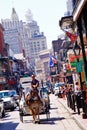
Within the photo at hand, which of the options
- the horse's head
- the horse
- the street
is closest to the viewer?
the street

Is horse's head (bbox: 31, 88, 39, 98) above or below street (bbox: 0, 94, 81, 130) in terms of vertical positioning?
above

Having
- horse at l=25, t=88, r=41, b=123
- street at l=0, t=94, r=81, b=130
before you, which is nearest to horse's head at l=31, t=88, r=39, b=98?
horse at l=25, t=88, r=41, b=123

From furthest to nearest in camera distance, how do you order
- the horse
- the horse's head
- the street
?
the horse, the horse's head, the street

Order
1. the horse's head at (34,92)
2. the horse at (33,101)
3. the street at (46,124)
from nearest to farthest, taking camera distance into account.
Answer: the street at (46,124)
the horse's head at (34,92)
the horse at (33,101)

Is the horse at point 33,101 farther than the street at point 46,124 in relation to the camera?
Yes

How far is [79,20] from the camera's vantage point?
20.1 m

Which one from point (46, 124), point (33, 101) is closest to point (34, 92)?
point (33, 101)

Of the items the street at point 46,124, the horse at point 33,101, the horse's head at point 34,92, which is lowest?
the street at point 46,124

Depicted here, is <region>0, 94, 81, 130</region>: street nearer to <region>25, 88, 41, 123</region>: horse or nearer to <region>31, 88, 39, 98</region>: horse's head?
<region>25, 88, 41, 123</region>: horse

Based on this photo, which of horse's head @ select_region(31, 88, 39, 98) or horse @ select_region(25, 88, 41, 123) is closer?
horse's head @ select_region(31, 88, 39, 98)

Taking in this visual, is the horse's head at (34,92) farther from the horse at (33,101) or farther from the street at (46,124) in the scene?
the street at (46,124)

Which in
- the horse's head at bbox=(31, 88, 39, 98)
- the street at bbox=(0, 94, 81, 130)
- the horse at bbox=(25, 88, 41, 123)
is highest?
the horse's head at bbox=(31, 88, 39, 98)

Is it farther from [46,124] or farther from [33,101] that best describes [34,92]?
[46,124]

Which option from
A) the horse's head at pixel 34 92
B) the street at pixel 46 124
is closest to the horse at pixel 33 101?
the horse's head at pixel 34 92
